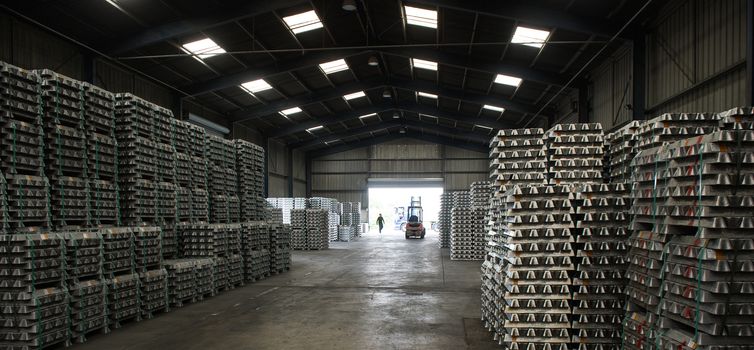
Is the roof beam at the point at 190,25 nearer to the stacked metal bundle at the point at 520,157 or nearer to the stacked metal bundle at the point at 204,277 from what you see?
the stacked metal bundle at the point at 204,277

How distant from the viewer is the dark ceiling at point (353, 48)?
13.4m

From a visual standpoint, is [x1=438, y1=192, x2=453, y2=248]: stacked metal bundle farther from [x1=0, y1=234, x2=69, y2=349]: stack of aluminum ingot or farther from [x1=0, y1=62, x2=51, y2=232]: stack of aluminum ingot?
[x1=0, y1=234, x2=69, y2=349]: stack of aluminum ingot

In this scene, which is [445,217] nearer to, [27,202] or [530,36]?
[530,36]

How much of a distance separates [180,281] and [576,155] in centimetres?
850

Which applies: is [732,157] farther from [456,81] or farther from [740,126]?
[456,81]

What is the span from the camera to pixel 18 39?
41.6 feet

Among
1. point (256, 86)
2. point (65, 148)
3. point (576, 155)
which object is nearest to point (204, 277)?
point (65, 148)

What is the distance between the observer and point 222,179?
46.2ft

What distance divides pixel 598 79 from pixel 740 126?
42.4 feet

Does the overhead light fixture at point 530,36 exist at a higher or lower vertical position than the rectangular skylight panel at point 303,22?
lower

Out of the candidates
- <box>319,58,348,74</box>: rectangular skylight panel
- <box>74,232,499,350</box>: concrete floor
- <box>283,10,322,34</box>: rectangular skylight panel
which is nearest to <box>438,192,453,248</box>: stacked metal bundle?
<box>319,58,348,74</box>: rectangular skylight panel

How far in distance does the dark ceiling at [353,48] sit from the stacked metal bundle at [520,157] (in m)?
6.20

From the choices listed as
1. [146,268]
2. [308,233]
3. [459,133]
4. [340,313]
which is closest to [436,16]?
[340,313]

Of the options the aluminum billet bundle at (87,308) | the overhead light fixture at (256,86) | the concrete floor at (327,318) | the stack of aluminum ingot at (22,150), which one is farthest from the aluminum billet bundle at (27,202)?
the overhead light fixture at (256,86)
